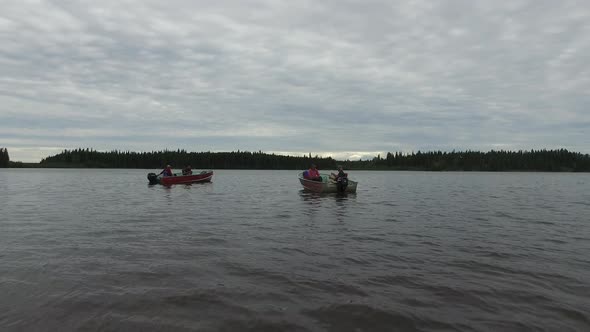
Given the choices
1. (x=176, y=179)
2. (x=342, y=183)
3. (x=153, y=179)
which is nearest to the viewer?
(x=342, y=183)

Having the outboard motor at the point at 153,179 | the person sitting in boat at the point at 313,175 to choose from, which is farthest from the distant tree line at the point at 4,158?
the person sitting in boat at the point at 313,175

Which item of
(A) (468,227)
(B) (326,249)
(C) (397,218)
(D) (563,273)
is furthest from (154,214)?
(D) (563,273)

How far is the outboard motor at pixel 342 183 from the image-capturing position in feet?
94.7

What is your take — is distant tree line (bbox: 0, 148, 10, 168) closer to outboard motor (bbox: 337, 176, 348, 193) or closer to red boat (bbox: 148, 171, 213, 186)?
red boat (bbox: 148, 171, 213, 186)

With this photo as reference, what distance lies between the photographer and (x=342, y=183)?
2892 centimetres

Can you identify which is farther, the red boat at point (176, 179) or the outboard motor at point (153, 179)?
the outboard motor at point (153, 179)

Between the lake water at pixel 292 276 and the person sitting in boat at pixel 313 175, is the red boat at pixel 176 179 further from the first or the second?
the lake water at pixel 292 276

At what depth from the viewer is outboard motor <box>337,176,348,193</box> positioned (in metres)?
28.9

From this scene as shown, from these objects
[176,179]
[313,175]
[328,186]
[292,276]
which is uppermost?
[313,175]

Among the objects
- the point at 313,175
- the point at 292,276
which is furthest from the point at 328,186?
the point at 292,276

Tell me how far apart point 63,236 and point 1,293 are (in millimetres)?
6226

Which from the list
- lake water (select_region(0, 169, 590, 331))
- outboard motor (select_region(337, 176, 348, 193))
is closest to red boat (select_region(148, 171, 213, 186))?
outboard motor (select_region(337, 176, 348, 193))

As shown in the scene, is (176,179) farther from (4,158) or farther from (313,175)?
(4,158)

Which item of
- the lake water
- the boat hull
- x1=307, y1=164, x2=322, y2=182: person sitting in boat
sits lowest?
the lake water
